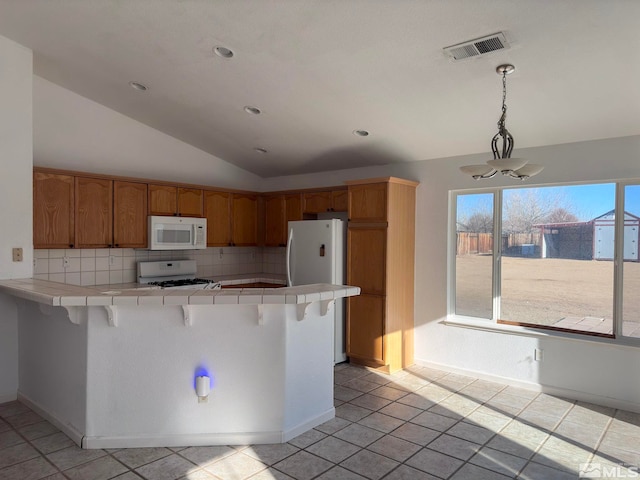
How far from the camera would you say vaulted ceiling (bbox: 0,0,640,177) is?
8.66 feet

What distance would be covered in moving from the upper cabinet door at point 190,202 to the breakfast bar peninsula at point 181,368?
7.34 ft

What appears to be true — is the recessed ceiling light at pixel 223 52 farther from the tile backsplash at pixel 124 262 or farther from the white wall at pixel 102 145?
the tile backsplash at pixel 124 262

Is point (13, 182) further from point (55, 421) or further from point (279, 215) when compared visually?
point (279, 215)

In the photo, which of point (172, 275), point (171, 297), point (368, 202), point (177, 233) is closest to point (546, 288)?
point (368, 202)

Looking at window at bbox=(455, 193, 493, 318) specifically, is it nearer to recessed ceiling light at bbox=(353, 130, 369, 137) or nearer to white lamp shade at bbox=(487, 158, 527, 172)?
recessed ceiling light at bbox=(353, 130, 369, 137)

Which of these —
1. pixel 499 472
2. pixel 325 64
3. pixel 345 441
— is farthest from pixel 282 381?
pixel 325 64

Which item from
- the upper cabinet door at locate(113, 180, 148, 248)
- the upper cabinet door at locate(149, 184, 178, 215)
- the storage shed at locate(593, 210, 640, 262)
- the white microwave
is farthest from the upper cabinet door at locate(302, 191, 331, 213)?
the storage shed at locate(593, 210, 640, 262)

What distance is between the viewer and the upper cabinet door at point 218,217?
220 inches

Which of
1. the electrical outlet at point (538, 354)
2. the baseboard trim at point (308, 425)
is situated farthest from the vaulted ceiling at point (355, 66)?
the baseboard trim at point (308, 425)

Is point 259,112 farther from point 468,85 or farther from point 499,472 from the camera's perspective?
point 499,472

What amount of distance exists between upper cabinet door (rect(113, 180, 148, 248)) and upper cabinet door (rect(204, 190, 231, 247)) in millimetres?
819

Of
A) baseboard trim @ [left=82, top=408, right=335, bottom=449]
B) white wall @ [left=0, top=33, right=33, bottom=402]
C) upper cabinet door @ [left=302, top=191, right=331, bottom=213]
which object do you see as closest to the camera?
baseboard trim @ [left=82, top=408, right=335, bottom=449]

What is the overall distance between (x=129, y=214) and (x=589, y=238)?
4589 millimetres

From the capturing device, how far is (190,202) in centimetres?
536
